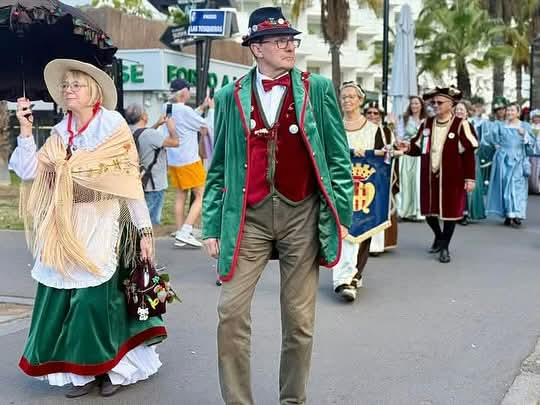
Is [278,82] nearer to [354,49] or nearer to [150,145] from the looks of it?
[150,145]

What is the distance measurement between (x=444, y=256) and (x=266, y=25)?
566 cm

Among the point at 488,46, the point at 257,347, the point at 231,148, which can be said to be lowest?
the point at 257,347

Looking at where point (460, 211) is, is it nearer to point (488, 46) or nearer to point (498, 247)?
point (498, 247)

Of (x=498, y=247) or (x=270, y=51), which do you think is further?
(x=498, y=247)

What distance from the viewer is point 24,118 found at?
446cm

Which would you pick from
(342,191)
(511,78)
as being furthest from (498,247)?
(511,78)

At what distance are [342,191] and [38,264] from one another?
1.78m

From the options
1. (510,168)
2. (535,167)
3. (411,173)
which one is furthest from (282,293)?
(535,167)

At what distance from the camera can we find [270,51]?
3736 mm

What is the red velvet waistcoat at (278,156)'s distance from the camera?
3.77 metres

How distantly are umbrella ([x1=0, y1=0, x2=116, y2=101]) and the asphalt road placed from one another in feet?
6.08

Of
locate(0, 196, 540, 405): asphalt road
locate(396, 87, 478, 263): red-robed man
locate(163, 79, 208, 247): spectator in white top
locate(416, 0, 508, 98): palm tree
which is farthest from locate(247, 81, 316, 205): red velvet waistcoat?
locate(416, 0, 508, 98): palm tree

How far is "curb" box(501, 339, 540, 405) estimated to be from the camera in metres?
4.47

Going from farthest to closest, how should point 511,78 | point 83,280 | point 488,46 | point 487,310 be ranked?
point 511,78
point 488,46
point 487,310
point 83,280
